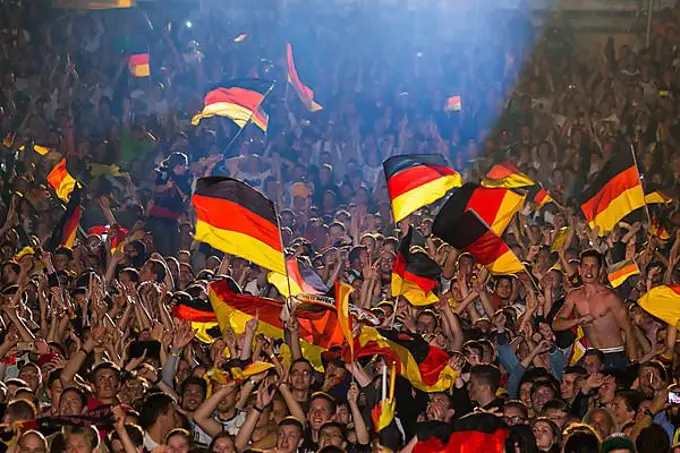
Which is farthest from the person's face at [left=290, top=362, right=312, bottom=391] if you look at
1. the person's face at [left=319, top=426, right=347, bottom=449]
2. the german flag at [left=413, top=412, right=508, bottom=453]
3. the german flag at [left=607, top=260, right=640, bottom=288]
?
the german flag at [left=607, top=260, right=640, bottom=288]

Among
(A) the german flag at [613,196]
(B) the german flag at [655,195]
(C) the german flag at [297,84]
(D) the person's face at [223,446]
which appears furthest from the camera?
(C) the german flag at [297,84]

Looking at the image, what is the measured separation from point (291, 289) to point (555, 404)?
2.86 meters

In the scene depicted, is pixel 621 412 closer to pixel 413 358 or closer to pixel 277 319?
pixel 413 358

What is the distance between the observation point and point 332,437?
9.45m

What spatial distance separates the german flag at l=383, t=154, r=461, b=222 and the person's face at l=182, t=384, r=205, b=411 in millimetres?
3302

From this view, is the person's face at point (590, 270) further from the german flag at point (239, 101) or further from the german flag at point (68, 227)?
the german flag at point (239, 101)

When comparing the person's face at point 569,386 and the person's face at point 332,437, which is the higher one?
the person's face at point 332,437

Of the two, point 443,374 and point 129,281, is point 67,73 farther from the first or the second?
point 443,374

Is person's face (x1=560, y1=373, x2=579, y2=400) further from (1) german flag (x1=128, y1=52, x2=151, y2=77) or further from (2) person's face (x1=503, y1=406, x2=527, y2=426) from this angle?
(1) german flag (x1=128, y1=52, x2=151, y2=77)

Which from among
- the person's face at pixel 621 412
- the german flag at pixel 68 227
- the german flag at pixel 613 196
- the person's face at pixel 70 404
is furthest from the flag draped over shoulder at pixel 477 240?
the german flag at pixel 68 227

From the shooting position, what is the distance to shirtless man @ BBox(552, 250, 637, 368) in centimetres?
1158

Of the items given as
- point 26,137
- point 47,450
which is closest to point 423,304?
point 47,450

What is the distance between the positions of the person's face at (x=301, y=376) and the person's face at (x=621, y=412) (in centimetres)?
195

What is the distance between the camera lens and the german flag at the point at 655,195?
15553 millimetres
